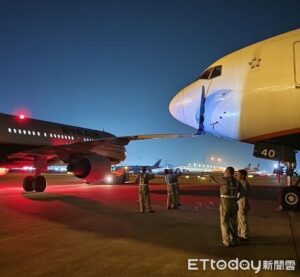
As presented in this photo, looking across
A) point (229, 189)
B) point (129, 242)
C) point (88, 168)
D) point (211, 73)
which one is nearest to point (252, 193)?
point (88, 168)

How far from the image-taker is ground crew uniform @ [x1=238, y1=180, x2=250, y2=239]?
904cm

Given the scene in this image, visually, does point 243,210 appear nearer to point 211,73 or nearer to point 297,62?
point 297,62

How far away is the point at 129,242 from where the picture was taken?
8836 millimetres

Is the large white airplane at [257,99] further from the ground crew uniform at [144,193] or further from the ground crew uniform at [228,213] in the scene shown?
the ground crew uniform at [228,213]

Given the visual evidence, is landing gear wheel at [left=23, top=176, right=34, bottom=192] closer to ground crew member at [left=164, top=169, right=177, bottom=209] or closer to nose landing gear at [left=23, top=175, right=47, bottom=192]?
nose landing gear at [left=23, top=175, right=47, bottom=192]

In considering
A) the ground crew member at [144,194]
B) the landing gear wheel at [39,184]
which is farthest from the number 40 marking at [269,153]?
the landing gear wheel at [39,184]

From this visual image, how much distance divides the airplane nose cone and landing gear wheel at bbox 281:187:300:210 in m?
4.44

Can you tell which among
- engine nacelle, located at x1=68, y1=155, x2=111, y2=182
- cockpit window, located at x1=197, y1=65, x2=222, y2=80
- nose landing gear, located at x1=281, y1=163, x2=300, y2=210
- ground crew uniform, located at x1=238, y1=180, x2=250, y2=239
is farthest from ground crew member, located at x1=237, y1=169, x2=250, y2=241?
engine nacelle, located at x1=68, y1=155, x2=111, y2=182

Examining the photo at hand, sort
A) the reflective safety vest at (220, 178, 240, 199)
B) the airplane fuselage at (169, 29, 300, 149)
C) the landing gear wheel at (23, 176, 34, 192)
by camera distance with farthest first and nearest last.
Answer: the landing gear wheel at (23, 176, 34, 192) → the airplane fuselage at (169, 29, 300, 149) → the reflective safety vest at (220, 178, 240, 199)

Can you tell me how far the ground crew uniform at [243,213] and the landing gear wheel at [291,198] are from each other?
523 cm

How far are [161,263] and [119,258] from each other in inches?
32.9

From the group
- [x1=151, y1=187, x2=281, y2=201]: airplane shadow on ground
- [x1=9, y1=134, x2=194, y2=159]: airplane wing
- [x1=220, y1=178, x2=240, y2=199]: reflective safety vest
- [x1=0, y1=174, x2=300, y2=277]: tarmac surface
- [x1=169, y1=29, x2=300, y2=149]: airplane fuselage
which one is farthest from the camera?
[x1=9, y1=134, x2=194, y2=159]: airplane wing

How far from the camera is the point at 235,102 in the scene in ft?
42.4

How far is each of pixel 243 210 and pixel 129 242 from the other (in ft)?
8.77
